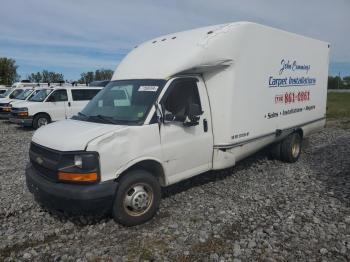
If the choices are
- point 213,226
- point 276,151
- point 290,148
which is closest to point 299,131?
point 290,148

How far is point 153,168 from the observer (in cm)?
544

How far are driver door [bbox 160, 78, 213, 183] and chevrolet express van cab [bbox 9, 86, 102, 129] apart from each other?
11.6 metres

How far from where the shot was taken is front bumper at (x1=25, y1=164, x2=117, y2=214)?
15.1ft

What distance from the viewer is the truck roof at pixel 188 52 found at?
5.76 m

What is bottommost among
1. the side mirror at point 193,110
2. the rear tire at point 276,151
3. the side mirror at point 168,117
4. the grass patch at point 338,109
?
the grass patch at point 338,109

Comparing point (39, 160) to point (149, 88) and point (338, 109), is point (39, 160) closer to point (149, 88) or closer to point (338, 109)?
point (149, 88)

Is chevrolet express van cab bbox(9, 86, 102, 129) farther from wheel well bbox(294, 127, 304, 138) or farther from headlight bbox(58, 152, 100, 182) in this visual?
headlight bbox(58, 152, 100, 182)

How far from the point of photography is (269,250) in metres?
4.50

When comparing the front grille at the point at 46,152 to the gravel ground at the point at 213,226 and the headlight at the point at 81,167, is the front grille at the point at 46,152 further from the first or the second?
the gravel ground at the point at 213,226

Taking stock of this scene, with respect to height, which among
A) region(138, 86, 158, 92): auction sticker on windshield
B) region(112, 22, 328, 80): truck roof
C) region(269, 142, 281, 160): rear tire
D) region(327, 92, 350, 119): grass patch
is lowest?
region(327, 92, 350, 119): grass patch

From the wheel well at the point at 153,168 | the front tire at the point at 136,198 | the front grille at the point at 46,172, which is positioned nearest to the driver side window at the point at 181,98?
the wheel well at the point at 153,168

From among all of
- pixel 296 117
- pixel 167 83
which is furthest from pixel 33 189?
pixel 296 117

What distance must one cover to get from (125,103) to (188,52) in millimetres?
1318

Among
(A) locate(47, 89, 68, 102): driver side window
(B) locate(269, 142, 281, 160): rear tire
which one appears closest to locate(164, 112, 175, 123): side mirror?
(B) locate(269, 142, 281, 160): rear tire
